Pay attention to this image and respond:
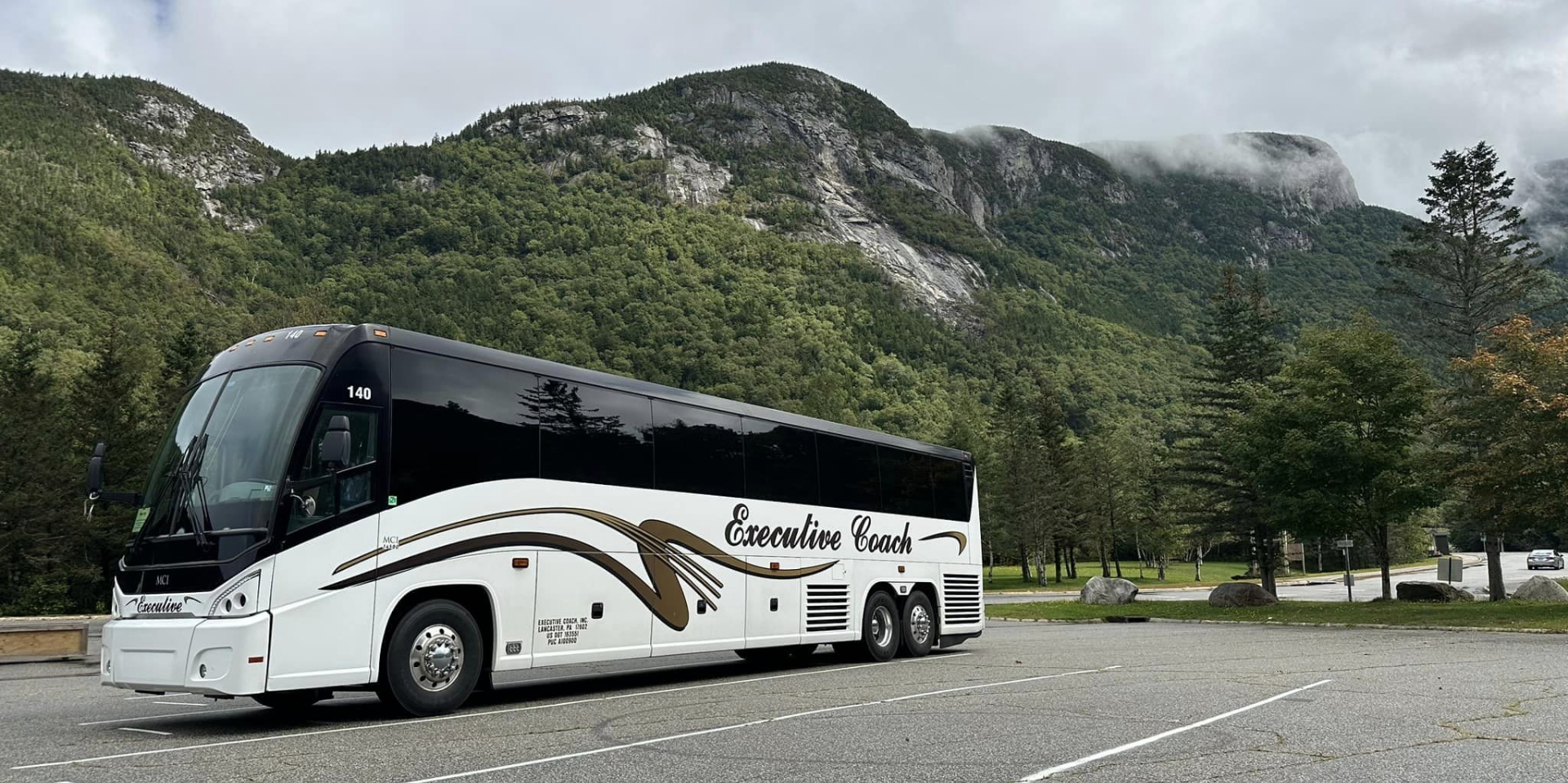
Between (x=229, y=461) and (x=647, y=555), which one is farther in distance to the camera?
(x=647, y=555)

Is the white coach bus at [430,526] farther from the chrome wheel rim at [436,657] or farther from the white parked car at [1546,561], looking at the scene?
the white parked car at [1546,561]

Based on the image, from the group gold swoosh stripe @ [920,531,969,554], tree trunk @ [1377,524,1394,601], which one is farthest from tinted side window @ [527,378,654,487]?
tree trunk @ [1377,524,1394,601]

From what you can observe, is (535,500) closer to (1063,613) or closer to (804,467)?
(804,467)

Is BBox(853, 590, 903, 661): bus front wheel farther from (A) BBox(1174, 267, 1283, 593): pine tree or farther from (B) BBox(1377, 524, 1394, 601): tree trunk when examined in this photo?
(A) BBox(1174, 267, 1283, 593): pine tree

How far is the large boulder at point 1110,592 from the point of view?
3725 centimetres

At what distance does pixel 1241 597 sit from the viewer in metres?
33.8

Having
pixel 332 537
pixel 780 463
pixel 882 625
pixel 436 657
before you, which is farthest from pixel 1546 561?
pixel 332 537

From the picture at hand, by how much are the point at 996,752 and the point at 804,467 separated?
871 cm

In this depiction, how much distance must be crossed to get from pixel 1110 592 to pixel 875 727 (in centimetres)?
3061

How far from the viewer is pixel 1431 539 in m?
102

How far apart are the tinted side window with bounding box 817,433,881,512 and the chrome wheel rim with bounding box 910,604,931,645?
2.16 metres

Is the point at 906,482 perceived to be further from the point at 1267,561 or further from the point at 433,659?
the point at 1267,561

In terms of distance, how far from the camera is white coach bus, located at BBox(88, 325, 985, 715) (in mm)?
9289

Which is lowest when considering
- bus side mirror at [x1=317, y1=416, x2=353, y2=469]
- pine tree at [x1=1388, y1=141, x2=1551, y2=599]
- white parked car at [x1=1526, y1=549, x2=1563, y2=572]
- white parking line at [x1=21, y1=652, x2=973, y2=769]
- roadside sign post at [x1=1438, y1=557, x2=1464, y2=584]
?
white parked car at [x1=1526, y1=549, x2=1563, y2=572]
